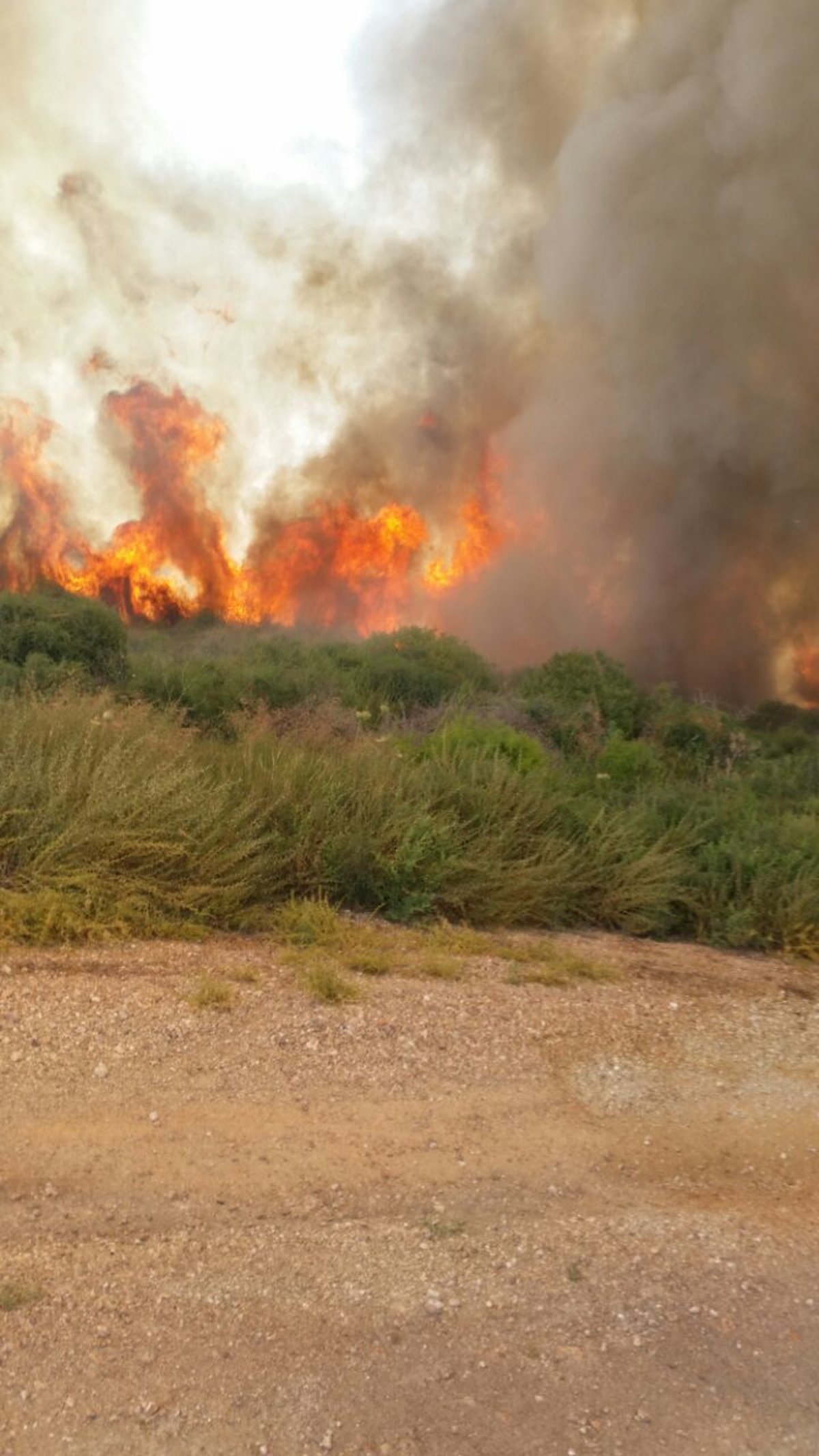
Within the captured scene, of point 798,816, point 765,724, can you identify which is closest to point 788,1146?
point 798,816

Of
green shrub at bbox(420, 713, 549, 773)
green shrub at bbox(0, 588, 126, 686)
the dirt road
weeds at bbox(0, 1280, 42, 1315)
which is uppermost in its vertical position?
green shrub at bbox(0, 588, 126, 686)

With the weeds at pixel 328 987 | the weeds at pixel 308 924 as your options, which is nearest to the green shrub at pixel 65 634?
the weeds at pixel 308 924

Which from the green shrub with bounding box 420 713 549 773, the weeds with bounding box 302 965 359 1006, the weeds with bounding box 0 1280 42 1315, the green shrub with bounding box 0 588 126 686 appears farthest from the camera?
the green shrub with bounding box 0 588 126 686

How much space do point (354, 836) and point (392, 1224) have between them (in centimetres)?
348

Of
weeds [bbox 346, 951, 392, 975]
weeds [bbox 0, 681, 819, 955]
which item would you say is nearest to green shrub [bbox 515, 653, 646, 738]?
weeds [bbox 0, 681, 819, 955]

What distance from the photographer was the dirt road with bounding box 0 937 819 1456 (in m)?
2.61

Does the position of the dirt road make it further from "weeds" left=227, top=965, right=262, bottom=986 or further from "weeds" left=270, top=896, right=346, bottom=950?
"weeds" left=270, top=896, right=346, bottom=950

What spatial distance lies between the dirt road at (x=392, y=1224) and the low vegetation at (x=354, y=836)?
68cm

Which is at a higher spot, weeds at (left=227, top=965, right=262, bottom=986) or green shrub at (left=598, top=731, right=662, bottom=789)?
green shrub at (left=598, top=731, right=662, bottom=789)

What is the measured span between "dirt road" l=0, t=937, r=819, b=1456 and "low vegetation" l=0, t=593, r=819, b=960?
0.68m

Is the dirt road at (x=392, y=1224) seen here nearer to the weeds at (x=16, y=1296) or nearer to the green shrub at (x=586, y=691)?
the weeds at (x=16, y=1296)

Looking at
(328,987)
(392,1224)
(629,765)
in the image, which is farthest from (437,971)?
(629,765)

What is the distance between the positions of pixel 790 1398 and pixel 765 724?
20.9 m

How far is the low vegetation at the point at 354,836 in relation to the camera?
19.2 ft
